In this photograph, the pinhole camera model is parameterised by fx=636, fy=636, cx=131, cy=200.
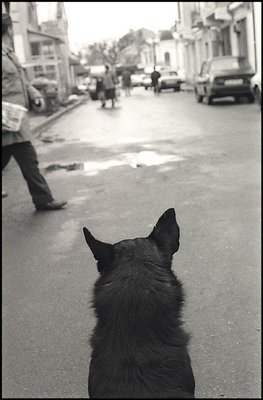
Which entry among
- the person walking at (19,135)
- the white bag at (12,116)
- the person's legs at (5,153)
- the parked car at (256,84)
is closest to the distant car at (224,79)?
the parked car at (256,84)

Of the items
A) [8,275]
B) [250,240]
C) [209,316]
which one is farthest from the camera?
[250,240]

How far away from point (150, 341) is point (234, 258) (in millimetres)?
4150

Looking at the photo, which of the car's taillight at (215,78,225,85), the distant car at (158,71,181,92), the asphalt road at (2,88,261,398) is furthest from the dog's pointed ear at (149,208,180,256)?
the car's taillight at (215,78,225,85)

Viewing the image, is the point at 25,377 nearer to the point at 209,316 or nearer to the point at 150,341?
the point at 209,316

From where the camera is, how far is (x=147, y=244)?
0.91 metres

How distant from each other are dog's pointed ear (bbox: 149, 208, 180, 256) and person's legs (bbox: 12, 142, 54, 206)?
4.29 m

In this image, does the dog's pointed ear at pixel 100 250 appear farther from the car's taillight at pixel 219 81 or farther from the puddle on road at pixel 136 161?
the car's taillight at pixel 219 81

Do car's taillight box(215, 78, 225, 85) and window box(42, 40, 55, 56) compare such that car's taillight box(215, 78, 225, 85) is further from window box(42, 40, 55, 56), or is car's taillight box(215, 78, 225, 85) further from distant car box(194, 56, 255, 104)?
window box(42, 40, 55, 56)

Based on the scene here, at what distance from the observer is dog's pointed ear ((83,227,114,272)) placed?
2.83 ft

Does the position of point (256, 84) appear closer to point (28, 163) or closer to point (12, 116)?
point (28, 163)

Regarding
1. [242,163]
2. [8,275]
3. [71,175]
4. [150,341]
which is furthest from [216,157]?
[150,341]

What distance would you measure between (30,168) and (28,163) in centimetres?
13

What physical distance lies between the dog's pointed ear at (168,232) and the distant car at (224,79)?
37.8 ft

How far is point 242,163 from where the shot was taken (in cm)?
870
